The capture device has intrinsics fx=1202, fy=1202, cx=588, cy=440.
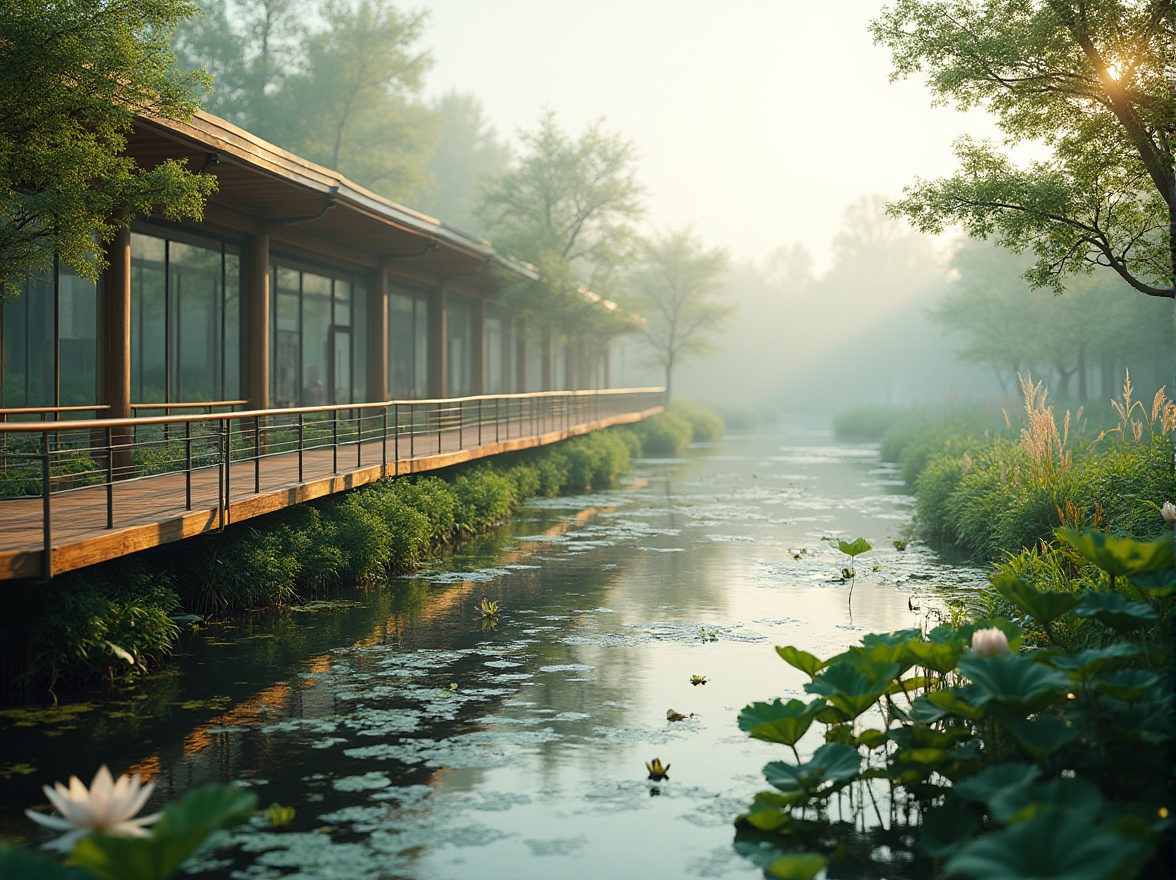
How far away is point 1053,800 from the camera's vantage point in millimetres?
4352

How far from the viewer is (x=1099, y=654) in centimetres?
586

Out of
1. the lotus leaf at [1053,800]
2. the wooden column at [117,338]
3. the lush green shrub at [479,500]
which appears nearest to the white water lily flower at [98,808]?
the lotus leaf at [1053,800]

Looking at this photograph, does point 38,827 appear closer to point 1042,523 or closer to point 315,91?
point 1042,523

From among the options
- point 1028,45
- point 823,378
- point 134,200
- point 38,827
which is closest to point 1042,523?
point 1028,45

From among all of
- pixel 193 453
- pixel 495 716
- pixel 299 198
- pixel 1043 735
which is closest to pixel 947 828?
pixel 1043 735

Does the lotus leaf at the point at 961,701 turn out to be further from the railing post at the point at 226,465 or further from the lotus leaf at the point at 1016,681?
the railing post at the point at 226,465

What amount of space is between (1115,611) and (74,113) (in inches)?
374

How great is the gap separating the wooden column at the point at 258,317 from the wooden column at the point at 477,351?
13483 mm

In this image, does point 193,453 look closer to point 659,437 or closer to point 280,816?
point 280,816

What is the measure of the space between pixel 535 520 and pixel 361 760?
13604mm

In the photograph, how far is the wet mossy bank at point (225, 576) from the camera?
862 cm

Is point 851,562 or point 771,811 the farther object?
point 851,562

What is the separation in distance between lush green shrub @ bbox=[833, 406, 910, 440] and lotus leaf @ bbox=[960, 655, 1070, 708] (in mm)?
47960

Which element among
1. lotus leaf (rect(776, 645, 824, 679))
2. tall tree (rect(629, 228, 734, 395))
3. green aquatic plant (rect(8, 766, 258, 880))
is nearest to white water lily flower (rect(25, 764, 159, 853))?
green aquatic plant (rect(8, 766, 258, 880))
